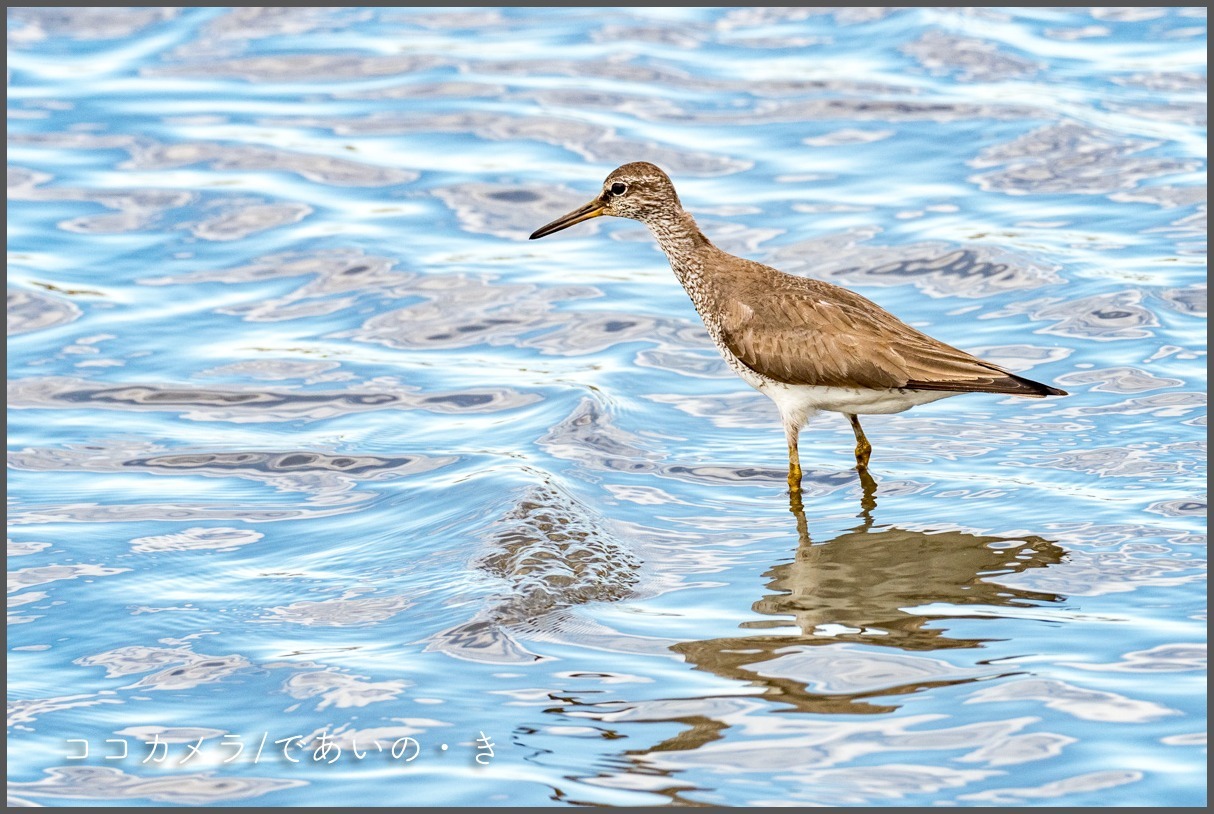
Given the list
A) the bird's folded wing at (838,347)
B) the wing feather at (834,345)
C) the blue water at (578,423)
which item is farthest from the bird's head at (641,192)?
the blue water at (578,423)

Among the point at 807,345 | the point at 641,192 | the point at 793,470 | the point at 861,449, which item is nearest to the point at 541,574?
the point at 793,470

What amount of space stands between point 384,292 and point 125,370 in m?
2.64

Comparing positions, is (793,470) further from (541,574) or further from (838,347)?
(541,574)

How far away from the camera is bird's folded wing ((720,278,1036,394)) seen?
968cm

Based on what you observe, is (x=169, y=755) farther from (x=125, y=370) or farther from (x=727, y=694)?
(x=125, y=370)

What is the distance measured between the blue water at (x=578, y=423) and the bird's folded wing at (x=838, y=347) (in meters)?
0.85

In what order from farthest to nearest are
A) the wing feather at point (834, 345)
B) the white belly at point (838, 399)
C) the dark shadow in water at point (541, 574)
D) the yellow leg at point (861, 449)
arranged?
the yellow leg at point (861, 449) → the white belly at point (838, 399) → the wing feather at point (834, 345) → the dark shadow in water at point (541, 574)

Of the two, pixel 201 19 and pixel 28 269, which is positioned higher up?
pixel 201 19

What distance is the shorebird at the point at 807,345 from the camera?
9742mm

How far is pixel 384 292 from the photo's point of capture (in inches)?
Answer: 574

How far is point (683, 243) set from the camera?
1117 cm

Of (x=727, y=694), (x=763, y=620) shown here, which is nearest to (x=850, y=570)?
(x=763, y=620)

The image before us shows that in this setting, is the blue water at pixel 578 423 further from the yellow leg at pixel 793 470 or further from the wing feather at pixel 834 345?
the wing feather at pixel 834 345

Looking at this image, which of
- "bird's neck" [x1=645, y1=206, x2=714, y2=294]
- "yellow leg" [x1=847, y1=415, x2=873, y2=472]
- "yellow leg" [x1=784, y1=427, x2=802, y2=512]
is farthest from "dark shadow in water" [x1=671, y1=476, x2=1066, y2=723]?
"bird's neck" [x1=645, y1=206, x2=714, y2=294]
